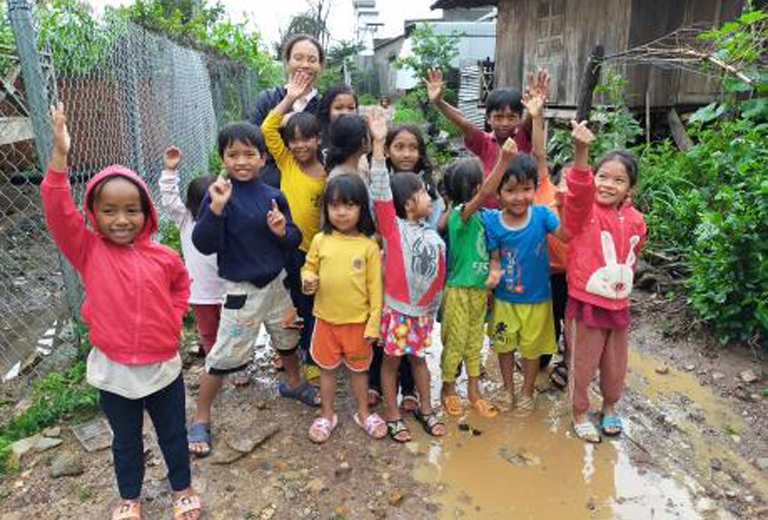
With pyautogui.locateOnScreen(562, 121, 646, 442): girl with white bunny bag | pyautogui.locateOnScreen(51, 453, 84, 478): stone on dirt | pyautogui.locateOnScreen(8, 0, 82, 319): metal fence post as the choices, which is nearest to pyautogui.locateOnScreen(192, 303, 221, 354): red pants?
pyautogui.locateOnScreen(51, 453, 84, 478): stone on dirt

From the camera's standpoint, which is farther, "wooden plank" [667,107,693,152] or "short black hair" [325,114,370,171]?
"wooden plank" [667,107,693,152]

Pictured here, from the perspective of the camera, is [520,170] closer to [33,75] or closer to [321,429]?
[321,429]

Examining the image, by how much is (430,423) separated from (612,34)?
754 cm

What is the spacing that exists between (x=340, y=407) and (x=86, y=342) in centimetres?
156

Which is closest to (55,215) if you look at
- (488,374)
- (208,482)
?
(208,482)

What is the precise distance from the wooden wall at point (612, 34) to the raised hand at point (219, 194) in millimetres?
7389

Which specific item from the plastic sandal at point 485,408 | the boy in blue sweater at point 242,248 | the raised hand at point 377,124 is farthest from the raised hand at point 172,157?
the plastic sandal at point 485,408

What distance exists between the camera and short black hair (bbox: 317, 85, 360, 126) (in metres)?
3.31

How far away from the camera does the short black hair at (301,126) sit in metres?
2.90

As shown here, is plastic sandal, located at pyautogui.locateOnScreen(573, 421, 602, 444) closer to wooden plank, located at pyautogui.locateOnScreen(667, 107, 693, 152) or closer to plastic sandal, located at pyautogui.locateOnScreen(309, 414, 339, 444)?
plastic sandal, located at pyautogui.locateOnScreen(309, 414, 339, 444)

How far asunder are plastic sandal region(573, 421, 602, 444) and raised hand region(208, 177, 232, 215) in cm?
215

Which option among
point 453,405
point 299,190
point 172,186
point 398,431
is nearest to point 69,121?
point 172,186

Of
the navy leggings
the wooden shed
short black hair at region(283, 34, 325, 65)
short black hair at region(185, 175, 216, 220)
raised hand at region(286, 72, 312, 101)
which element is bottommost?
the navy leggings

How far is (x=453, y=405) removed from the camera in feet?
10.3
